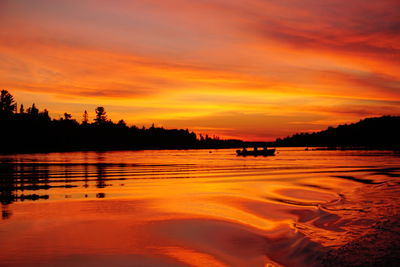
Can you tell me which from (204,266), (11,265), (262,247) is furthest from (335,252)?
(11,265)

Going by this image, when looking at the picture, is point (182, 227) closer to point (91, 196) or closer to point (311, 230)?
point (311, 230)

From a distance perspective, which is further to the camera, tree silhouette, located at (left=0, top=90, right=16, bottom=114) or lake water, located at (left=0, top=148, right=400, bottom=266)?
tree silhouette, located at (left=0, top=90, right=16, bottom=114)

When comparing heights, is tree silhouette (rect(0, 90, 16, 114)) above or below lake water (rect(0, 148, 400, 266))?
above

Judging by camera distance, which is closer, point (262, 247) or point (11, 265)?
point (11, 265)

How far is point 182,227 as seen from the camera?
14.5m

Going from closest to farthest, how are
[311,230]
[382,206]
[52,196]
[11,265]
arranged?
[11,265] < [311,230] < [382,206] < [52,196]

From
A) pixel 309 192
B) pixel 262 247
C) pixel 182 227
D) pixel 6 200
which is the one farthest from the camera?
pixel 309 192

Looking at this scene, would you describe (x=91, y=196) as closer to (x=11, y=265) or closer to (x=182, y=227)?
(x=182, y=227)

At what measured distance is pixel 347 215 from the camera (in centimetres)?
1642

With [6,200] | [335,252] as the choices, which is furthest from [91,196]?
[335,252]

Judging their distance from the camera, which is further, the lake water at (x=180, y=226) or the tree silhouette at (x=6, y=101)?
the tree silhouette at (x=6, y=101)

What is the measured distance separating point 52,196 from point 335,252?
17240 mm

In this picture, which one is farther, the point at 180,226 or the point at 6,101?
the point at 6,101

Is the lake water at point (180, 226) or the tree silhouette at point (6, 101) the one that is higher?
the tree silhouette at point (6, 101)
